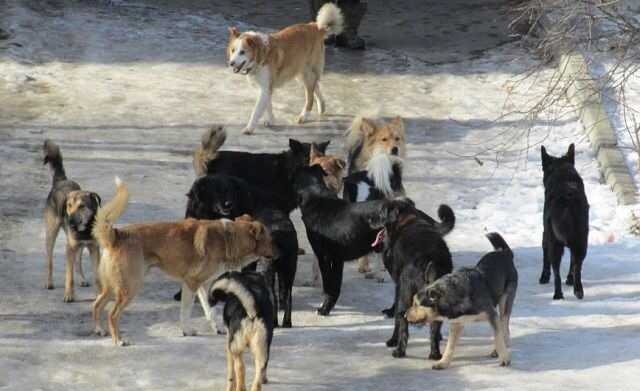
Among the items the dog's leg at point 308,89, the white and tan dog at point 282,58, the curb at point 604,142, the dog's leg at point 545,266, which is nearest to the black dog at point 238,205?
the dog's leg at point 545,266

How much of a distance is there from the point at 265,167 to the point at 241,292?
Answer: 367 centimetres

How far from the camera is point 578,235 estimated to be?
10.8m

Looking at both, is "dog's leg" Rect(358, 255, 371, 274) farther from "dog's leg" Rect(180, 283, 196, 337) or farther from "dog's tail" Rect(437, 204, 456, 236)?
"dog's leg" Rect(180, 283, 196, 337)

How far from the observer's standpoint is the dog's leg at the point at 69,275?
10.4m

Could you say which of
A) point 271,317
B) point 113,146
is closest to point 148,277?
point 271,317

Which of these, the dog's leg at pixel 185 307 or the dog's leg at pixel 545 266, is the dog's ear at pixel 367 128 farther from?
the dog's leg at pixel 185 307

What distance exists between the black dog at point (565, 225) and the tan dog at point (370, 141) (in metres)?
1.78

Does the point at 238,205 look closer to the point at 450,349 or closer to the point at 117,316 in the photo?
the point at 117,316

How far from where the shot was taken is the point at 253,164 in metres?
11.9

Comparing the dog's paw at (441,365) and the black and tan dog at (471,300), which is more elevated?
the black and tan dog at (471,300)

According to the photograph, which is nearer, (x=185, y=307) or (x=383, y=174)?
(x=185, y=307)

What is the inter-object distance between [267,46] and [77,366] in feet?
24.7

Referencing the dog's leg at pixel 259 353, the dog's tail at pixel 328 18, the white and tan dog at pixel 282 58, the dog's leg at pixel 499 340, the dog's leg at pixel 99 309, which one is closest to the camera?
the dog's leg at pixel 259 353

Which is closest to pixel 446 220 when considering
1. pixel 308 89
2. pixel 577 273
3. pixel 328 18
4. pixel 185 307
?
pixel 577 273
